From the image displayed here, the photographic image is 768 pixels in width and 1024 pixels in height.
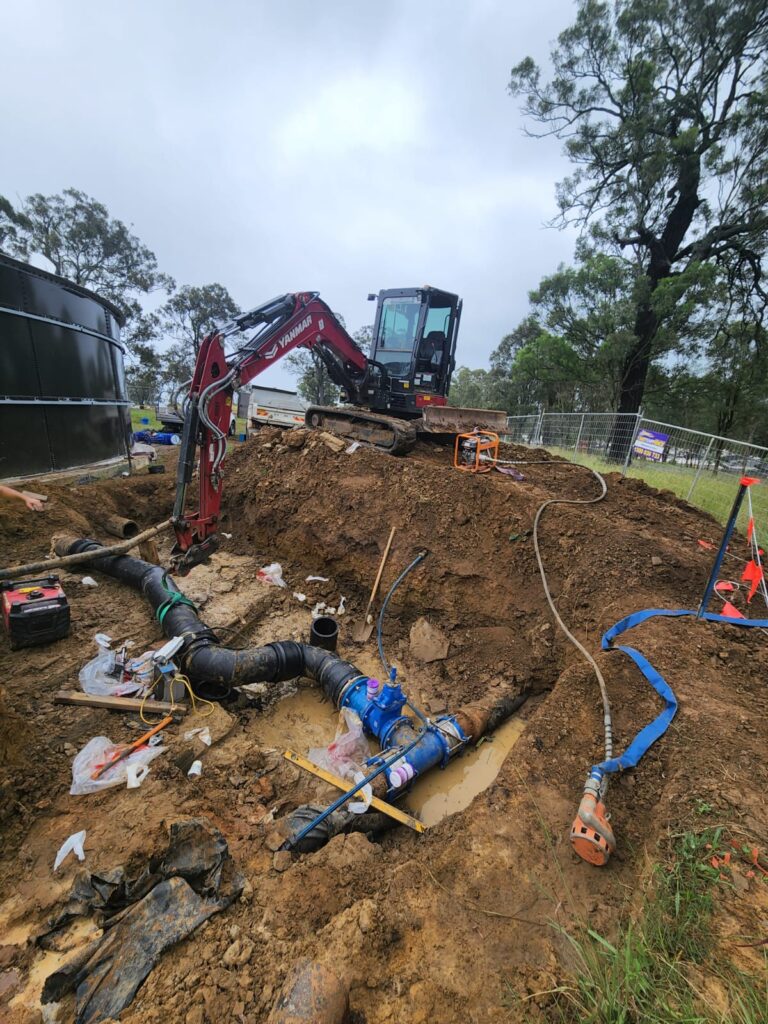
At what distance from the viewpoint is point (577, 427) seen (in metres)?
12.4

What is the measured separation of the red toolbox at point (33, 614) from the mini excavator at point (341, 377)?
146 cm

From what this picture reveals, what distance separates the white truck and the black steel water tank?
6.79 meters

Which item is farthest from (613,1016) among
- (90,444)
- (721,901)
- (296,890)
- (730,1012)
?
(90,444)

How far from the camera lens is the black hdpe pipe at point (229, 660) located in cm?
362

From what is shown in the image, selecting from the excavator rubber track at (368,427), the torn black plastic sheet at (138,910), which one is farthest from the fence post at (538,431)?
the torn black plastic sheet at (138,910)

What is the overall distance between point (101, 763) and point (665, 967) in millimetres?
3206

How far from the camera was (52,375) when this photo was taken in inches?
303

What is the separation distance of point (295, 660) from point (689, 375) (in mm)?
21612

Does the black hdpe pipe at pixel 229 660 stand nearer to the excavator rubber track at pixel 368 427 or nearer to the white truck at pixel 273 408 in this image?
the excavator rubber track at pixel 368 427

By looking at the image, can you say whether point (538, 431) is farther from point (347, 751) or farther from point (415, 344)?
point (347, 751)

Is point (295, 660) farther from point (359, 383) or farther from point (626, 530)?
point (359, 383)

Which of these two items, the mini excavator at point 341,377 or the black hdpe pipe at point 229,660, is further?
the mini excavator at point 341,377

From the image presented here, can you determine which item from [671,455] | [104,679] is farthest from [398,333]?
[104,679]

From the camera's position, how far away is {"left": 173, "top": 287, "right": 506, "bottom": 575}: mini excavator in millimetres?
5094
